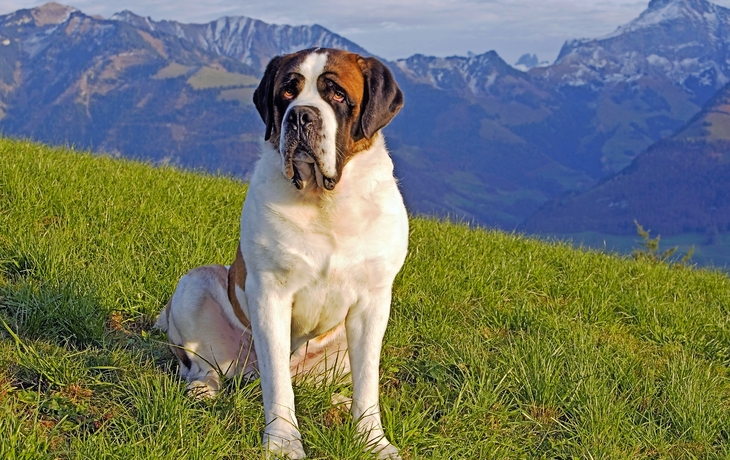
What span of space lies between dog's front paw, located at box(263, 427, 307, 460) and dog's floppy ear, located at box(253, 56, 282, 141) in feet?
4.79

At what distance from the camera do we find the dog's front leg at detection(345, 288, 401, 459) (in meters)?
3.90

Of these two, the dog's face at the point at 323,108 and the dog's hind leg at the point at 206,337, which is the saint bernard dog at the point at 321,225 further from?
the dog's hind leg at the point at 206,337

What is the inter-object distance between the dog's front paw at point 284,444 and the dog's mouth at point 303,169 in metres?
1.18

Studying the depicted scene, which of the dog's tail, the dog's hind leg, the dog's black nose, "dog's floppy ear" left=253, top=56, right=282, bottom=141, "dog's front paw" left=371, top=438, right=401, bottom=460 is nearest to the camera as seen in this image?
the dog's black nose

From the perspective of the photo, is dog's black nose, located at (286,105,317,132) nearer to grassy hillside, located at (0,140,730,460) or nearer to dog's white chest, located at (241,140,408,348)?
dog's white chest, located at (241,140,408,348)

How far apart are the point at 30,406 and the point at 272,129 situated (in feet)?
5.96

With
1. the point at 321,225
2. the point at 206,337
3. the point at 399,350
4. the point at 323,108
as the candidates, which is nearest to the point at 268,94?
the point at 323,108

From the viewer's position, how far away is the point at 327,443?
3734mm

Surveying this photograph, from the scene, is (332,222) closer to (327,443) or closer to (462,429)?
(327,443)

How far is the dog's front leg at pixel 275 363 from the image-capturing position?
373cm

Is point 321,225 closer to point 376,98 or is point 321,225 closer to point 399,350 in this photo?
point 376,98

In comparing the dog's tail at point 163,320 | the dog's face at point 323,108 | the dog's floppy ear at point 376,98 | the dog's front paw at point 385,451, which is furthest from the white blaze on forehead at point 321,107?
the dog's tail at point 163,320

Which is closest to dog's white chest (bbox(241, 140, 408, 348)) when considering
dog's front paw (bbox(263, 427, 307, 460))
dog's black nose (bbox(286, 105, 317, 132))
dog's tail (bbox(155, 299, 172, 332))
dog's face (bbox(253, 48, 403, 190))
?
dog's face (bbox(253, 48, 403, 190))

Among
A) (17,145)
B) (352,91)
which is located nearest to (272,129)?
(352,91)
